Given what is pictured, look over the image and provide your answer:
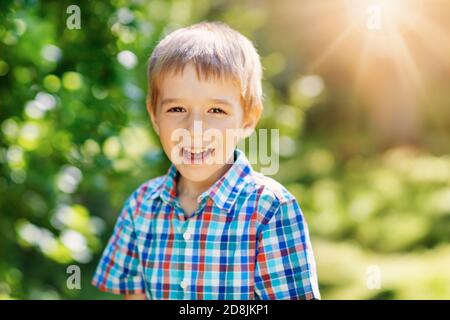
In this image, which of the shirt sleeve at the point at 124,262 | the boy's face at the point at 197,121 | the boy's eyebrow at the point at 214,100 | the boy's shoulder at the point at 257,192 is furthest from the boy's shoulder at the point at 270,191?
the shirt sleeve at the point at 124,262

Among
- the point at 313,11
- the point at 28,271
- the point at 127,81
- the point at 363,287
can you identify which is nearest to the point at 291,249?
the point at 127,81

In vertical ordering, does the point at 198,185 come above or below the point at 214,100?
below

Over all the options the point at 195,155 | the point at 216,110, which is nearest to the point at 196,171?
the point at 195,155

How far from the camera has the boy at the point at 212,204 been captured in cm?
171

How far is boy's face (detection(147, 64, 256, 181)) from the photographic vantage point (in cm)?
173

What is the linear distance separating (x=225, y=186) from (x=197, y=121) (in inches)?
7.8

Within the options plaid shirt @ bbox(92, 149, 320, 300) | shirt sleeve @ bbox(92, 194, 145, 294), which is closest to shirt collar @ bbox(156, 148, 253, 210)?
plaid shirt @ bbox(92, 149, 320, 300)

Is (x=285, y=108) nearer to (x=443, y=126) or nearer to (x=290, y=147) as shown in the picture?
(x=290, y=147)

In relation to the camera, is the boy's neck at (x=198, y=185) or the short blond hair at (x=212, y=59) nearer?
the short blond hair at (x=212, y=59)

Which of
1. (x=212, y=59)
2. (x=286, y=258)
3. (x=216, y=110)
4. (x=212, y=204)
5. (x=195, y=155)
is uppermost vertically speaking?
(x=212, y=59)

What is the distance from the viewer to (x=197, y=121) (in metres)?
1.72

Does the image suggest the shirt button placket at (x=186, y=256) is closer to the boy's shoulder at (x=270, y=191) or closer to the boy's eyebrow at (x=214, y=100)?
the boy's shoulder at (x=270, y=191)

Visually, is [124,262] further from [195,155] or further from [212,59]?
[212,59]

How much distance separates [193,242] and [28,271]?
196 cm
